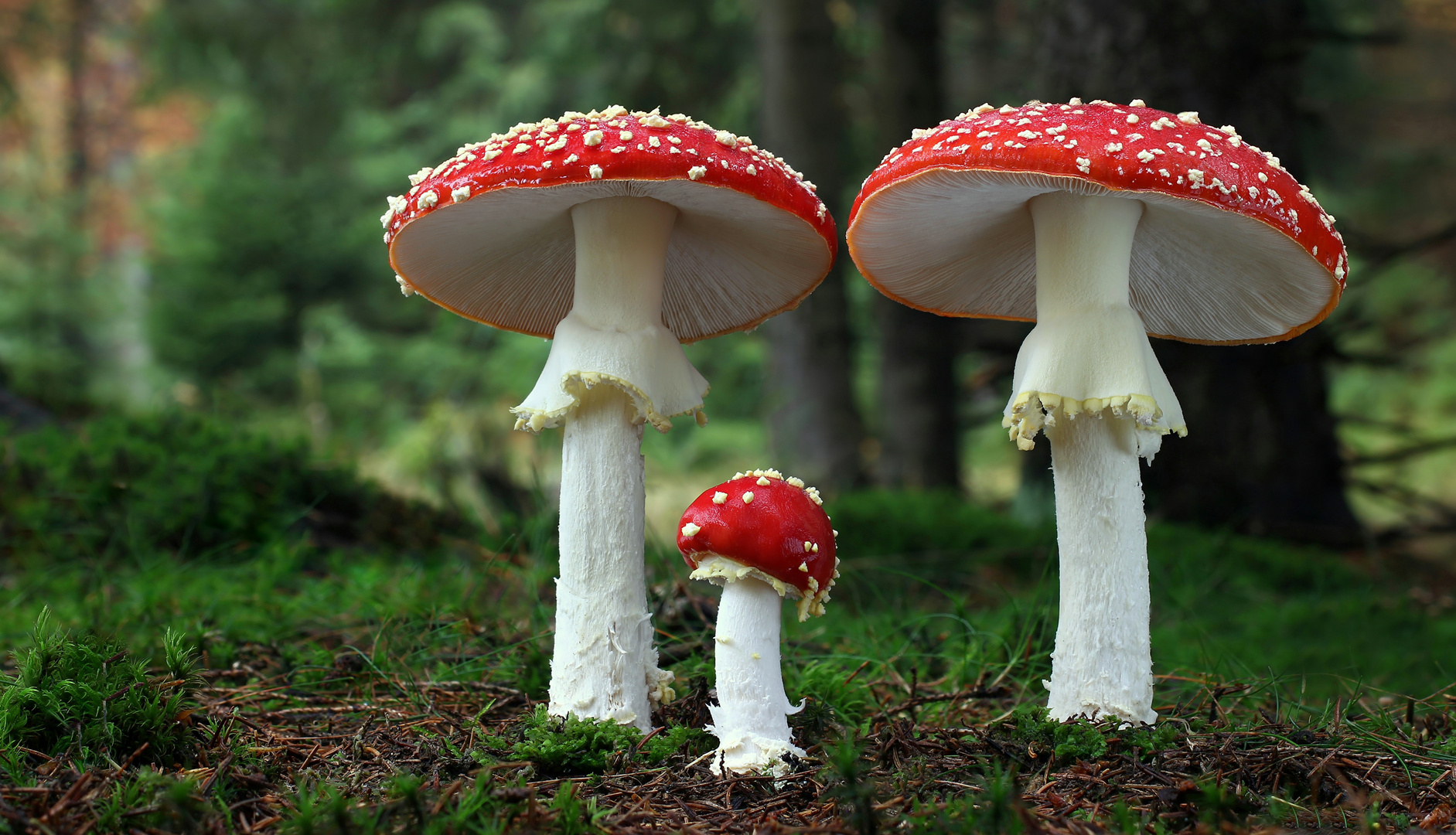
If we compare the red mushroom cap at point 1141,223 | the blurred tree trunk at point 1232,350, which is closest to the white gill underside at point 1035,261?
the red mushroom cap at point 1141,223

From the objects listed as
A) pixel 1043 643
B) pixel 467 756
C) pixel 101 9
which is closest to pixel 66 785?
pixel 467 756

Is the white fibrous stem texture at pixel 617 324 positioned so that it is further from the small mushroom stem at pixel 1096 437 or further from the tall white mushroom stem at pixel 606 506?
the small mushroom stem at pixel 1096 437

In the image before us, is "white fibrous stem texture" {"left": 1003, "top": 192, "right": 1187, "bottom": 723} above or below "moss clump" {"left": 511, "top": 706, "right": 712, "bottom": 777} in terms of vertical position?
above

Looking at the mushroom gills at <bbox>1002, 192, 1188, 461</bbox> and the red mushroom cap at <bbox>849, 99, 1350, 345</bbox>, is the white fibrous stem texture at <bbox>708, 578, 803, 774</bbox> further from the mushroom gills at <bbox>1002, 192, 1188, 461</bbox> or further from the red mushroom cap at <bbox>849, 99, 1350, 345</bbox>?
the red mushroom cap at <bbox>849, 99, 1350, 345</bbox>

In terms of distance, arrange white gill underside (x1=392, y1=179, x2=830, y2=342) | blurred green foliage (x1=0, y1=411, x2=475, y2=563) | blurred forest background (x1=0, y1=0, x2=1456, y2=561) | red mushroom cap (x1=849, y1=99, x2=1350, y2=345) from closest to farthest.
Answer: red mushroom cap (x1=849, y1=99, x2=1350, y2=345) < white gill underside (x1=392, y1=179, x2=830, y2=342) < blurred green foliage (x1=0, y1=411, x2=475, y2=563) < blurred forest background (x1=0, y1=0, x2=1456, y2=561)

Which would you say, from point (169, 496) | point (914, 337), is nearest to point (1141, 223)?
point (169, 496)

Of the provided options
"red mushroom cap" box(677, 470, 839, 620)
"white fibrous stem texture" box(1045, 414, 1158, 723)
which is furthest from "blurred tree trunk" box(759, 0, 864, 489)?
"red mushroom cap" box(677, 470, 839, 620)

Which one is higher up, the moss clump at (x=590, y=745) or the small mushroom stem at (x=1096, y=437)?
the small mushroom stem at (x=1096, y=437)
